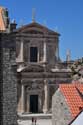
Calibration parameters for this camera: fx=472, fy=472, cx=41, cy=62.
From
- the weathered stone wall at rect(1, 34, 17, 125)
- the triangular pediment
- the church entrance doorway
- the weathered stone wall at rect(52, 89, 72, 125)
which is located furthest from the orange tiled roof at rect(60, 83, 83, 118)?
the triangular pediment

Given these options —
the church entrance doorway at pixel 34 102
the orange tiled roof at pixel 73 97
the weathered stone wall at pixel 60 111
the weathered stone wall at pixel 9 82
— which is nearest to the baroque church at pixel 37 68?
the church entrance doorway at pixel 34 102

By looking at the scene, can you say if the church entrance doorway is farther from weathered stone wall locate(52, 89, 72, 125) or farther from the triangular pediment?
weathered stone wall locate(52, 89, 72, 125)

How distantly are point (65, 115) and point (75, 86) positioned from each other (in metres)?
1.69

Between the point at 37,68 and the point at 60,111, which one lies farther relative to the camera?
the point at 37,68

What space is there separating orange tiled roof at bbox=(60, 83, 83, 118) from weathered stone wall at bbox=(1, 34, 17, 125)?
2394mm

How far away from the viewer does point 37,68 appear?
4728 cm

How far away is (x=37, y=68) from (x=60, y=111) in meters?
27.1

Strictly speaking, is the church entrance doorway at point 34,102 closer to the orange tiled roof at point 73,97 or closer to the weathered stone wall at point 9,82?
the orange tiled roof at point 73,97

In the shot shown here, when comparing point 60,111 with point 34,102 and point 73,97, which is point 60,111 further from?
point 34,102

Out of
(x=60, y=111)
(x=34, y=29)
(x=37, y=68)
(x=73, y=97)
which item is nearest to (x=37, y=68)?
(x=37, y=68)

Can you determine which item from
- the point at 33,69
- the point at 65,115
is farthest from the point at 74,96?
the point at 33,69

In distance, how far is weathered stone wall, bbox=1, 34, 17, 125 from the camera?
17.7 m

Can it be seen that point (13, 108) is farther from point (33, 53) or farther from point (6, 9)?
point (33, 53)

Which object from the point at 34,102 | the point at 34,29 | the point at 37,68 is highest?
the point at 34,29
